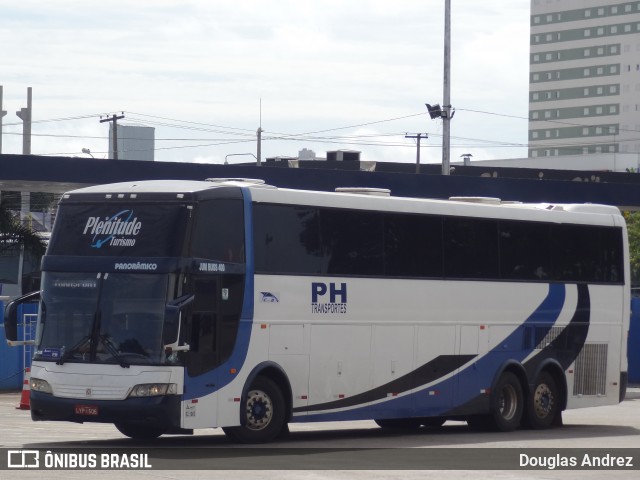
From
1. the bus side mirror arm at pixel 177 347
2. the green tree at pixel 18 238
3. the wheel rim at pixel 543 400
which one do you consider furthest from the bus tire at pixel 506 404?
the green tree at pixel 18 238

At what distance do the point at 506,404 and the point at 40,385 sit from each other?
Answer: 318 inches

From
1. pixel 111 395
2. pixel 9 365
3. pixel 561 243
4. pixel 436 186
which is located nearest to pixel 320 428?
pixel 561 243

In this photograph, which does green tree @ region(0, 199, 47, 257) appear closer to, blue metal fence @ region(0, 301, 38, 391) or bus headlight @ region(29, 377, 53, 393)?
blue metal fence @ region(0, 301, 38, 391)

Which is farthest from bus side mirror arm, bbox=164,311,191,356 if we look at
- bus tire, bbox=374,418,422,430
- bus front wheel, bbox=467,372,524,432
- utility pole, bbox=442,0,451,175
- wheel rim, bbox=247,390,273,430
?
utility pole, bbox=442,0,451,175

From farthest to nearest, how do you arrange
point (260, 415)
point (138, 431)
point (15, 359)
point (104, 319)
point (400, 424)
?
1. point (15, 359)
2. point (400, 424)
3. point (138, 431)
4. point (260, 415)
5. point (104, 319)

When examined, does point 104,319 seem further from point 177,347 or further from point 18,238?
point 18,238

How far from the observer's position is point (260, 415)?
18484 millimetres

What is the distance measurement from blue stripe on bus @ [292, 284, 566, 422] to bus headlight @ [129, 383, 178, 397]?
244 cm

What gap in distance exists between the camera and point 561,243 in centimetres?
2364

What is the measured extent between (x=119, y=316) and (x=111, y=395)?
0.98m

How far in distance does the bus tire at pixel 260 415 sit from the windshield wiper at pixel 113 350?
5.68ft

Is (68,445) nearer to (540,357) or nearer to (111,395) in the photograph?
(111,395)

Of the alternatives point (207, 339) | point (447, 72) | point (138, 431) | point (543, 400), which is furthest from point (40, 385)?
point (447, 72)

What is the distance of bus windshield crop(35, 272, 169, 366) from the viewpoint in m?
17.4
